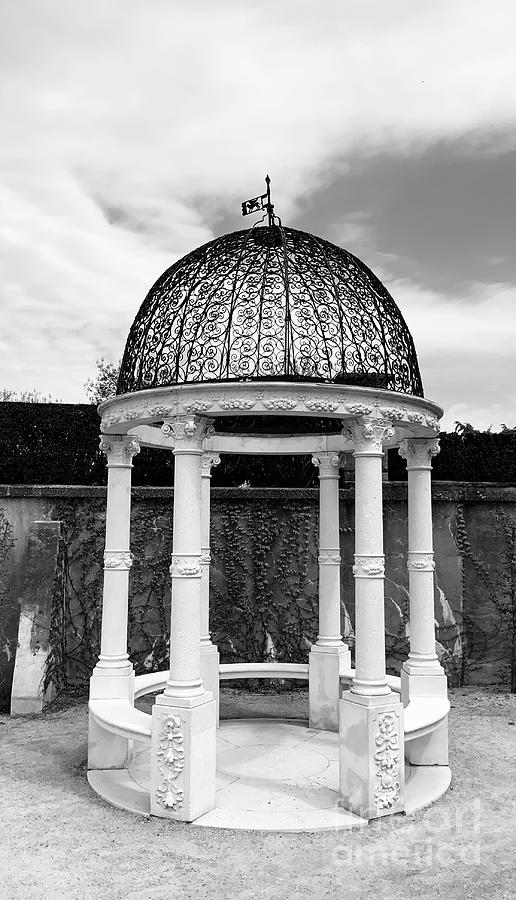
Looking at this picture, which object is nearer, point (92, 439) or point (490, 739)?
point (490, 739)

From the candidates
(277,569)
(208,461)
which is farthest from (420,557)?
(277,569)

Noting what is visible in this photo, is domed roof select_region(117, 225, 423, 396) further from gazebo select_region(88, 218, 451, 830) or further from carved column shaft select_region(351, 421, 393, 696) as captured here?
carved column shaft select_region(351, 421, 393, 696)

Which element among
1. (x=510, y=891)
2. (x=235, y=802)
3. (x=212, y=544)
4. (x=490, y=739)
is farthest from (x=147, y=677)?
(x=510, y=891)

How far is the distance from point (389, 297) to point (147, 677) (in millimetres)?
5704

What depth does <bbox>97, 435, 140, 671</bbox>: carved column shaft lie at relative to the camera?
27.0 feet

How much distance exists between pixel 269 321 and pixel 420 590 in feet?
12.1

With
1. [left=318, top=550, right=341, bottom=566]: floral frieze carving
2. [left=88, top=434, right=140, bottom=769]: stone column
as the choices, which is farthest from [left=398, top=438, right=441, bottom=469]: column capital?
[left=88, top=434, right=140, bottom=769]: stone column

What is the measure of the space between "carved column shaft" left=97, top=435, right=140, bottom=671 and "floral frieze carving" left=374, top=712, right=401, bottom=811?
3.18 metres

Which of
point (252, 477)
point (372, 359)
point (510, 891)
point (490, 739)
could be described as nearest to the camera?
point (510, 891)

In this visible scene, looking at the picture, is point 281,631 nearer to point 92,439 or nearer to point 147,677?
point 147,677

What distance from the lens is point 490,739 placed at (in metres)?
9.33

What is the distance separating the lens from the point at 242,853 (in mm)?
5699

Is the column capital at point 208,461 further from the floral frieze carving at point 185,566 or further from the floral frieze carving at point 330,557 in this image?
the floral frieze carving at point 185,566

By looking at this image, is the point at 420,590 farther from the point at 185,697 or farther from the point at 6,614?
the point at 6,614
